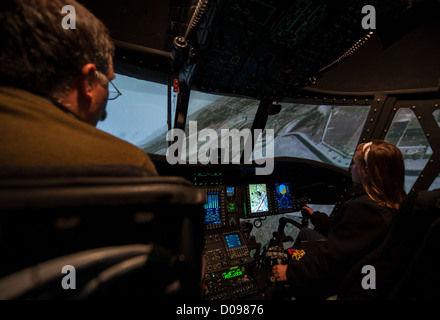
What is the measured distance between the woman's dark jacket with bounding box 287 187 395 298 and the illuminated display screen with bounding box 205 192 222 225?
0.77 metres

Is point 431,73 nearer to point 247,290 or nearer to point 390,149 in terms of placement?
point 390,149

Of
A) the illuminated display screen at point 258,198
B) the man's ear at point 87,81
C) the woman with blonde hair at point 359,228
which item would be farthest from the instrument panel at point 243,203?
the man's ear at point 87,81

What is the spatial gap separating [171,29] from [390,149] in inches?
87.9

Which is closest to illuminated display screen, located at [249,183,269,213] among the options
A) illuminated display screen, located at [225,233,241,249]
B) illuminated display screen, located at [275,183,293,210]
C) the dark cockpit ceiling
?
illuminated display screen, located at [275,183,293,210]

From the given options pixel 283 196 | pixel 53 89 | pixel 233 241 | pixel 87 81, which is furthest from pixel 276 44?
pixel 233 241

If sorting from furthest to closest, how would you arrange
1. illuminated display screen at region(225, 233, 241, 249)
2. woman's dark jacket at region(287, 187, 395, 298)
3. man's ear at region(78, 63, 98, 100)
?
illuminated display screen at region(225, 233, 241, 249) < woman's dark jacket at region(287, 187, 395, 298) < man's ear at region(78, 63, 98, 100)

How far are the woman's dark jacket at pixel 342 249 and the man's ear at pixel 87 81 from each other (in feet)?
5.12

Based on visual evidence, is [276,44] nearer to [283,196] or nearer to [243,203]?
[243,203]

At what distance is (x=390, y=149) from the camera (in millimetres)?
1291

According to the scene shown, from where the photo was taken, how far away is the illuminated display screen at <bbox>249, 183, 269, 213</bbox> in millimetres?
2055

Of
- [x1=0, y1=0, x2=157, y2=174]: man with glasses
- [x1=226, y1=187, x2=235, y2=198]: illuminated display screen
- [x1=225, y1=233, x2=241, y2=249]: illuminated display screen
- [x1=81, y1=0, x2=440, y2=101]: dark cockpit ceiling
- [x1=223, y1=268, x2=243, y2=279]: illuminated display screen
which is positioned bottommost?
[x1=223, y1=268, x2=243, y2=279]: illuminated display screen

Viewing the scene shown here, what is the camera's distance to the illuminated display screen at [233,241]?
1.76 m

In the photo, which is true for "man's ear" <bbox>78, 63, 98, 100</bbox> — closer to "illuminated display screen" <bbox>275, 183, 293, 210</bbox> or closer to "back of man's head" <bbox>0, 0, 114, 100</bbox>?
"back of man's head" <bbox>0, 0, 114, 100</bbox>
